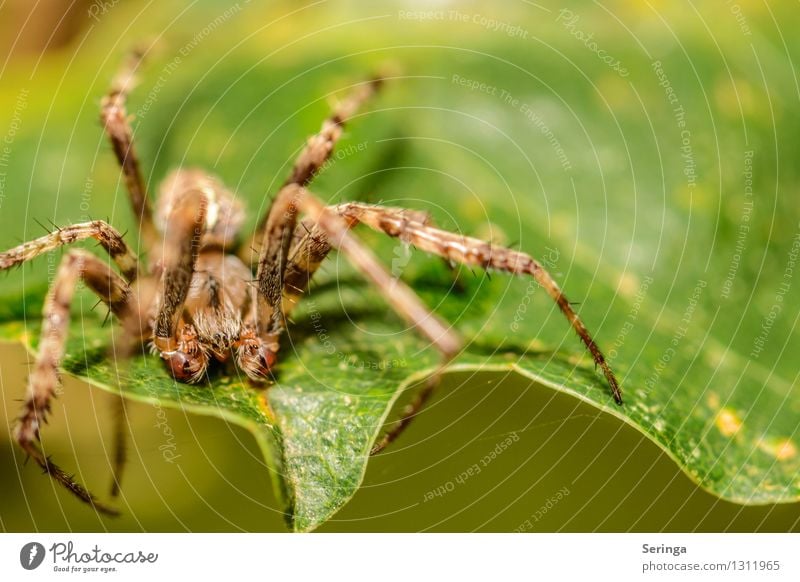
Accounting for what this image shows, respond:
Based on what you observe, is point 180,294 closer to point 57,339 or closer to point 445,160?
point 57,339

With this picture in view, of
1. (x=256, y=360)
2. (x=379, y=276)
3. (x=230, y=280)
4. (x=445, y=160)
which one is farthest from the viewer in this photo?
(x=445, y=160)

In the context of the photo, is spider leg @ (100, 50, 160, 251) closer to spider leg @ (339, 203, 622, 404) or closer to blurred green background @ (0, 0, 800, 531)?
blurred green background @ (0, 0, 800, 531)

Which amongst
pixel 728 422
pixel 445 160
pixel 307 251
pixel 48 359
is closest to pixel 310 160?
pixel 307 251

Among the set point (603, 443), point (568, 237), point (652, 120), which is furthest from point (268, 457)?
point (652, 120)

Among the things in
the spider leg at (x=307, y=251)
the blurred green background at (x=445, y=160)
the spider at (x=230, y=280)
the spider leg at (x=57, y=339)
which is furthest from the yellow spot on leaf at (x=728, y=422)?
the spider leg at (x=57, y=339)

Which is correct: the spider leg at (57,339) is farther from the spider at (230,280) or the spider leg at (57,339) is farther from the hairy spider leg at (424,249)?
the hairy spider leg at (424,249)

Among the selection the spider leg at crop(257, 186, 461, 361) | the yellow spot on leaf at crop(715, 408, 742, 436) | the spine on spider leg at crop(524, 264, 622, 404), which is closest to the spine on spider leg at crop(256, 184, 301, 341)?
the spider leg at crop(257, 186, 461, 361)

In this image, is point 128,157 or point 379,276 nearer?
point 379,276
